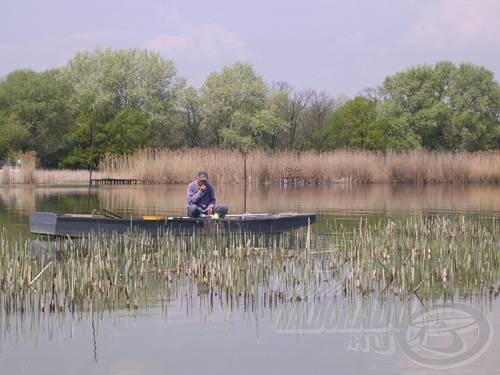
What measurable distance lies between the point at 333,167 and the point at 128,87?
2873 centimetres

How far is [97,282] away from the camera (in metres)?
11.0

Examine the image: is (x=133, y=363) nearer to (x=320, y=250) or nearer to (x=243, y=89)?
(x=320, y=250)

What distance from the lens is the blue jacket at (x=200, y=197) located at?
724 inches

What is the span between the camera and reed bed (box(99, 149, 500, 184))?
45.6 metres

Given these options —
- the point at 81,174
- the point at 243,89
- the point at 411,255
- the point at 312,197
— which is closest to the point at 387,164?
the point at 312,197

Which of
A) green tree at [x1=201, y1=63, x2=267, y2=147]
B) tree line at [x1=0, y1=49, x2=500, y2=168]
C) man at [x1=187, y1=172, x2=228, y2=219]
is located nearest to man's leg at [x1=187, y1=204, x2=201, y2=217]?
man at [x1=187, y1=172, x2=228, y2=219]

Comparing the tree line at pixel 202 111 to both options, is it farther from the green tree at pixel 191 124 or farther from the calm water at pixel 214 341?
the calm water at pixel 214 341

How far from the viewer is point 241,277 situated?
1227 cm

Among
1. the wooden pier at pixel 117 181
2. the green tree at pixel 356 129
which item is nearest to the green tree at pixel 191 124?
the green tree at pixel 356 129

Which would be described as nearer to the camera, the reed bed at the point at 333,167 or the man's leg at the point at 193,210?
the man's leg at the point at 193,210

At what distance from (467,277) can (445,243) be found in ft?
9.76

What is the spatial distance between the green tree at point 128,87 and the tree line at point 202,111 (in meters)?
0.08
